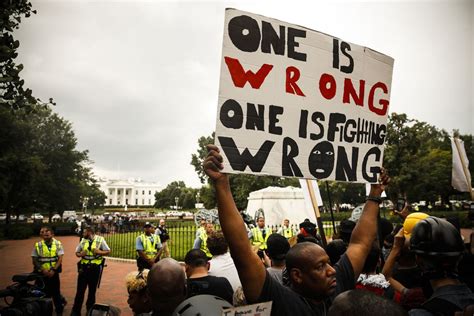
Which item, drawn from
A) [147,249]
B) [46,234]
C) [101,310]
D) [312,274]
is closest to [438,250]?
[312,274]

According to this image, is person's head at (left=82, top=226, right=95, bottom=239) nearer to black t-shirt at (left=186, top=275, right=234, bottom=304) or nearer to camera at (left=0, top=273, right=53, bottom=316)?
camera at (left=0, top=273, right=53, bottom=316)

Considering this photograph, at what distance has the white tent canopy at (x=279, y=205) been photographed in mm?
19016

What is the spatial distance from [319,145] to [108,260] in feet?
50.5

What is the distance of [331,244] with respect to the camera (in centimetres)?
385

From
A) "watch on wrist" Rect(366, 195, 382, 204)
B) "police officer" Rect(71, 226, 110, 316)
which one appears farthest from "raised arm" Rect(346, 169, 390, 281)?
"police officer" Rect(71, 226, 110, 316)

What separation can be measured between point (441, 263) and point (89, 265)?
708 cm

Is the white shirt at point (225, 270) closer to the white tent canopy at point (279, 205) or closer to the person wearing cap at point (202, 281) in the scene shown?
the person wearing cap at point (202, 281)

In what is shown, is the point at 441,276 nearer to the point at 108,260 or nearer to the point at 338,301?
the point at 338,301

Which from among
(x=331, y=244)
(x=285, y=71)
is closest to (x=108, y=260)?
(x=331, y=244)

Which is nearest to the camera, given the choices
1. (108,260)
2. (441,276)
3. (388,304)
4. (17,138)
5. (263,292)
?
(388,304)

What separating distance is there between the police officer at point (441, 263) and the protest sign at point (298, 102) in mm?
921

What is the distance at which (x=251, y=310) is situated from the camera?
165 centimetres

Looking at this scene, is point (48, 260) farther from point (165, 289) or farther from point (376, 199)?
point (376, 199)

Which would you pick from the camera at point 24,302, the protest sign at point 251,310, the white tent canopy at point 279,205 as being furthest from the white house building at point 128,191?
the protest sign at point 251,310
